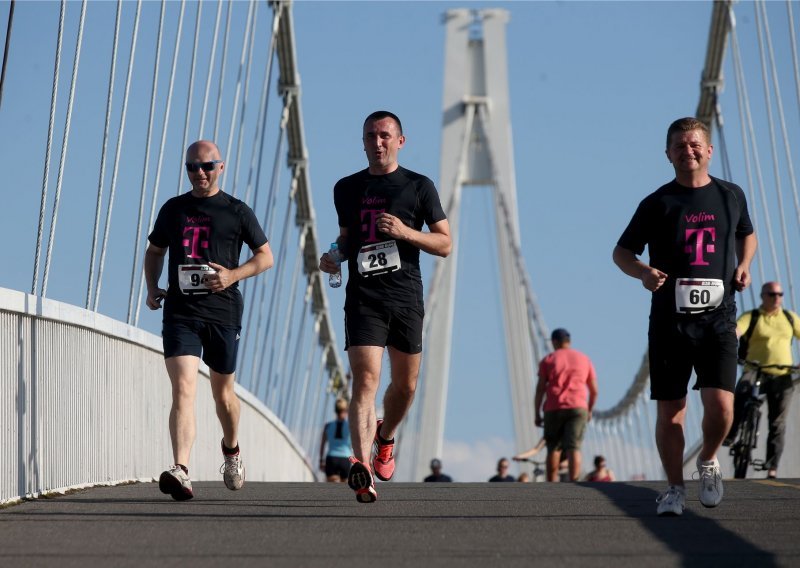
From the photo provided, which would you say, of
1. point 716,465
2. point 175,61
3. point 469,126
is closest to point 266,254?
point 716,465

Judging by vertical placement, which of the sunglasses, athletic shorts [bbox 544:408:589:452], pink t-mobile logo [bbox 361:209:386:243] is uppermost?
athletic shorts [bbox 544:408:589:452]

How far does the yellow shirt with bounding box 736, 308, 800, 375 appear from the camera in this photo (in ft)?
36.0

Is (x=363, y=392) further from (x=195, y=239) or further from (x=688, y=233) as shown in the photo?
(x=688, y=233)

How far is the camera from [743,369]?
11.4 m

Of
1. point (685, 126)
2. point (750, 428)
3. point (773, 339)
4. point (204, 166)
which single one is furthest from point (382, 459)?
point (750, 428)

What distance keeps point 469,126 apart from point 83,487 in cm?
2980

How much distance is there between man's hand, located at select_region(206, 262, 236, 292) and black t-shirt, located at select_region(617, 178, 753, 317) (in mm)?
1676

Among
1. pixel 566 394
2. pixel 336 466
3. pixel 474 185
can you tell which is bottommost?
pixel 566 394

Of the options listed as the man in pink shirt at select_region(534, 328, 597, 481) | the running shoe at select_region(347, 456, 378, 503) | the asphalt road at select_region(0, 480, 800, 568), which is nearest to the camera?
the asphalt road at select_region(0, 480, 800, 568)

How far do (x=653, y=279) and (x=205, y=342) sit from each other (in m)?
2.07

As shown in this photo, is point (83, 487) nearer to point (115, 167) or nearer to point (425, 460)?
point (115, 167)

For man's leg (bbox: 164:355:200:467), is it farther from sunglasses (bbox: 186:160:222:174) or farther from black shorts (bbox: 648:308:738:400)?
black shorts (bbox: 648:308:738:400)

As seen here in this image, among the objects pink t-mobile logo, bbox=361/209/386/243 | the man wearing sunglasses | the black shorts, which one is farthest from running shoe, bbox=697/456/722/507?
the man wearing sunglasses

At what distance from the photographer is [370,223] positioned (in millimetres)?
6566
